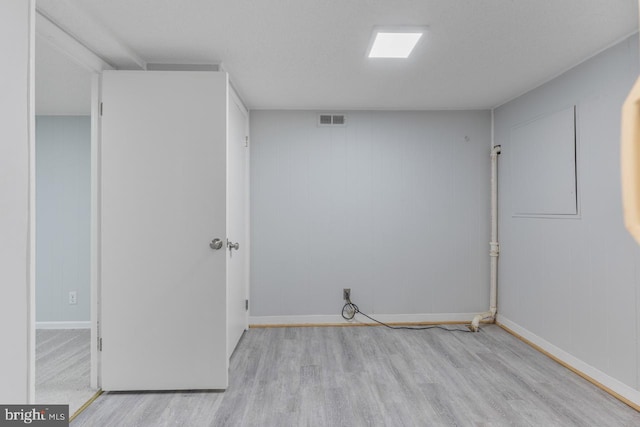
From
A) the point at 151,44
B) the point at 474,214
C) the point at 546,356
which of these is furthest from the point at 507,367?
the point at 151,44

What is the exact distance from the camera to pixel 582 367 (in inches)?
95.8

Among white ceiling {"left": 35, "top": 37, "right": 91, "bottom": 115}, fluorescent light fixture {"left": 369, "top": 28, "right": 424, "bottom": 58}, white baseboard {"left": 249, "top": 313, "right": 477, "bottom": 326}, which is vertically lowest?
white baseboard {"left": 249, "top": 313, "right": 477, "bottom": 326}

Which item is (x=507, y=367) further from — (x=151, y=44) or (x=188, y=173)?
(x=151, y=44)

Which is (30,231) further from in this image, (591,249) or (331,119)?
(591,249)

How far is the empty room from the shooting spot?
1.88m

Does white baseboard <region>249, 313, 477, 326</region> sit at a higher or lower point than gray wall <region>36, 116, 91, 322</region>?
lower

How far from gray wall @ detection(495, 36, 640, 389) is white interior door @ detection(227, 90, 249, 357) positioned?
2536 mm

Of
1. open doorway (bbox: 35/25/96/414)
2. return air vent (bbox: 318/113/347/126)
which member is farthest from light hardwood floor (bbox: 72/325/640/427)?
return air vent (bbox: 318/113/347/126)

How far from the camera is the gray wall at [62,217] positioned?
343 cm

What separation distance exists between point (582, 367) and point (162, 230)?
3.03 meters

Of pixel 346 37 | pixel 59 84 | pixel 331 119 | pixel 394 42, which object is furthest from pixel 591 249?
pixel 59 84

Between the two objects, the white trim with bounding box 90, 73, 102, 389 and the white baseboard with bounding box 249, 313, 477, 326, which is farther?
the white baseboard with bounding box 249, 313, 477, 326

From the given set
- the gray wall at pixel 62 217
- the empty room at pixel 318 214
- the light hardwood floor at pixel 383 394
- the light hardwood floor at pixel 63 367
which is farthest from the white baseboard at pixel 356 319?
the gray wall at pixel 62 217

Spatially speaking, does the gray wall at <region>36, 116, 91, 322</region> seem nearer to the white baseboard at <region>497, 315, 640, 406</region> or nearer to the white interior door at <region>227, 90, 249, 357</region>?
the white interior door at <region>227, 90, 249, 357</region>
